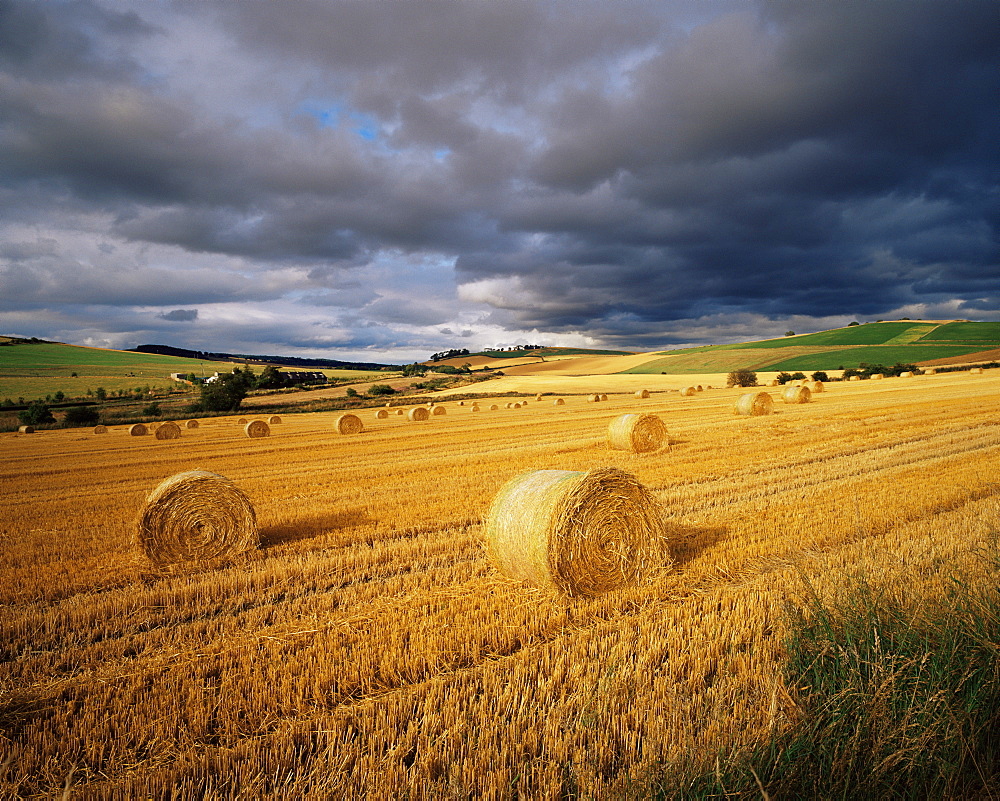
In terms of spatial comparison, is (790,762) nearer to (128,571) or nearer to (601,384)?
(128,571)

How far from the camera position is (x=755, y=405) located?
23.1 m

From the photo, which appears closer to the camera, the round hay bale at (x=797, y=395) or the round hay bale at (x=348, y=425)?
the round hay bale at (x=348, y=425)

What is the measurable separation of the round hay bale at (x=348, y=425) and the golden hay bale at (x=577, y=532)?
2137 centimetres

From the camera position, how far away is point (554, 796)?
2.74 meters

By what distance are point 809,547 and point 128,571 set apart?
869 centimetres

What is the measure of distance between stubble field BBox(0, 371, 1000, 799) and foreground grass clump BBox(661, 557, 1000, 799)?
249 millimetres

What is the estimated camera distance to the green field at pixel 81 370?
67.3 meters

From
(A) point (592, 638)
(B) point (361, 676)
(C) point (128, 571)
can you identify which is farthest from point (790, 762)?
(C) point (128, 571)

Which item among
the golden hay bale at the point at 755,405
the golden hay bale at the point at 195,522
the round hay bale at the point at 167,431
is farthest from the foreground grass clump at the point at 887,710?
the round hay bale at the point at 167,431

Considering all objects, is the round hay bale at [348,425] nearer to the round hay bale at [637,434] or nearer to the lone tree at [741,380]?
the round hay bale at [637,434]

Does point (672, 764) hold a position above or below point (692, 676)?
above

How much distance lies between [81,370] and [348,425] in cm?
8501

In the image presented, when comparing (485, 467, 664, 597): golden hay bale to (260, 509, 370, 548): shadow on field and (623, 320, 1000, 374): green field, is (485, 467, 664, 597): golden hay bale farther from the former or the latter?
(623, 320, 1000, 374): green field

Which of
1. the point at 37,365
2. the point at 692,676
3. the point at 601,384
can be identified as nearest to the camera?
the point at 692,676
